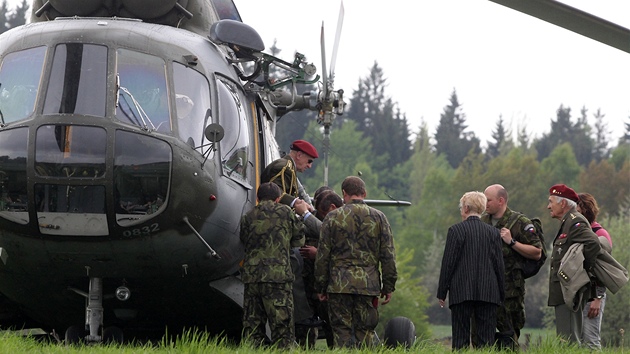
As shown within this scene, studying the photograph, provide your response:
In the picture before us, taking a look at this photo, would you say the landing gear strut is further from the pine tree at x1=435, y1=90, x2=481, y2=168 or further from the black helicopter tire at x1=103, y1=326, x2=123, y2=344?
the pine tree at x1=435, y1=90, x2=481, y2=168

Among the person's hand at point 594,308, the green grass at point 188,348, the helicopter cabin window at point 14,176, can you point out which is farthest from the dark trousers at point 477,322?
the helicopter cabin window at point 14,176

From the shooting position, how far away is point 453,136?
4621 inches

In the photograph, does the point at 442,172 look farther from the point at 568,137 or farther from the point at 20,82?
the point at 20,82

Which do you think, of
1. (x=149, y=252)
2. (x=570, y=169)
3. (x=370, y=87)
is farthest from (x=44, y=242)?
(x=370, y=87)

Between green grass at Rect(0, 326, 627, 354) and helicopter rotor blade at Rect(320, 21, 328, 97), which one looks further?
helicopter rotor blade at Rect(320, 21, 328, 97)

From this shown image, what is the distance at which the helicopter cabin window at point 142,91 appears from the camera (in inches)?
389

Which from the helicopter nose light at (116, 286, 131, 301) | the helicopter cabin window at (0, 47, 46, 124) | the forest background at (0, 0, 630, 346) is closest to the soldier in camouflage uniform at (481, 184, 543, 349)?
the helicopter nose light at (116, 286, 131, 301)

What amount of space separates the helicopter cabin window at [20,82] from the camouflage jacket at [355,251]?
2630mm

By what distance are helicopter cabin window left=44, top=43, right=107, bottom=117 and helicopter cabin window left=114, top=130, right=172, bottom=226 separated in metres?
0.36

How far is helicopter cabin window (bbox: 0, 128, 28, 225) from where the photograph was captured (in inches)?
378

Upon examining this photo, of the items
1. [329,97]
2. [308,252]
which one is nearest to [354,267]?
[308,252]

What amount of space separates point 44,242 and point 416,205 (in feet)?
271

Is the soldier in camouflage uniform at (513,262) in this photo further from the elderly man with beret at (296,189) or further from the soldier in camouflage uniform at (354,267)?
the elderly man with beret at (296,189)

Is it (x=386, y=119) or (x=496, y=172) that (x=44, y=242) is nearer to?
(x=496, y=172)
